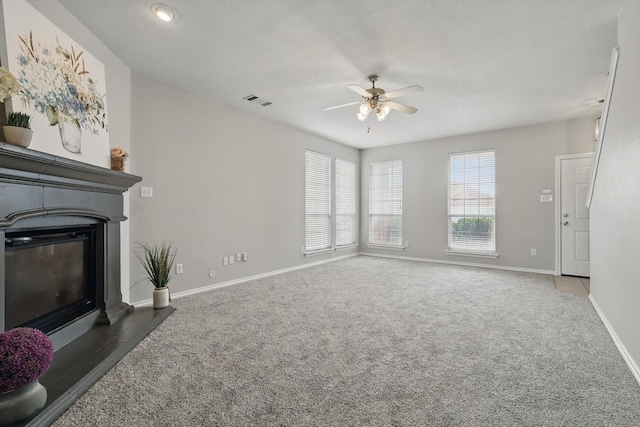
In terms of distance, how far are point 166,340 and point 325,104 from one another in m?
3.51

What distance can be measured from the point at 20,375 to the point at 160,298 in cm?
177

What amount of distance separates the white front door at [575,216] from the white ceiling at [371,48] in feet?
3.27

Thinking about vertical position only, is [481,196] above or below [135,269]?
above

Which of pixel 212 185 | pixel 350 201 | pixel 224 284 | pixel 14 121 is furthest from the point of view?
pixel 350 201

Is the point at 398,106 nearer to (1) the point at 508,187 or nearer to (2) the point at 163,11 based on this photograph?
(2) the point at 163,11

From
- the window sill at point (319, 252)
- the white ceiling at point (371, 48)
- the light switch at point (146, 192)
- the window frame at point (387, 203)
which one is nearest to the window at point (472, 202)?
the window frame at point (387, 203)

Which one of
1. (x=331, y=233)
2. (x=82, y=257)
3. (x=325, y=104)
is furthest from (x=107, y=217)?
(x=331, y=233)

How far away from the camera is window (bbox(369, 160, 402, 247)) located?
6.95 m

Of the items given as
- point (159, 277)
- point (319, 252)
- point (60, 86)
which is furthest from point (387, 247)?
point (60, 86)

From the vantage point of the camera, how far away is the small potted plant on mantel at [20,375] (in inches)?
55.0

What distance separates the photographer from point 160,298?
3.17 metres

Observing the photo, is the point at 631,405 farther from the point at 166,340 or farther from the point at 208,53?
the point at 208,53

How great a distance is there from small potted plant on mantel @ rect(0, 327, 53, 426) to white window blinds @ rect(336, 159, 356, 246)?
219 inches

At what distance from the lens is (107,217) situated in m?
2.72
